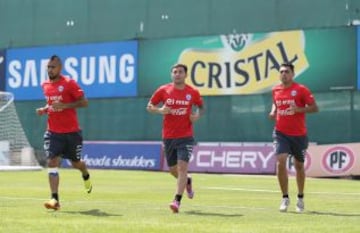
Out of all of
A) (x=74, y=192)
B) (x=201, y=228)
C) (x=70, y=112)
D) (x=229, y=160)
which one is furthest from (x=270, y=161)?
(x=201, y=228)

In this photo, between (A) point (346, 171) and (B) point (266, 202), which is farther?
(A) point (346, 171)

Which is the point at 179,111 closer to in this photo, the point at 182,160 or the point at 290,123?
the point at 182,160

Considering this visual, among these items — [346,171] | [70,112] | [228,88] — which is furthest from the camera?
[228,88]

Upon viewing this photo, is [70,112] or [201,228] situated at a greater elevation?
[70,112]

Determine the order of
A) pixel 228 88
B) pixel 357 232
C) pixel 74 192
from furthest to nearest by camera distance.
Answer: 1. pixel 228 88
2. pixel 74 192
3. pixel 357 232

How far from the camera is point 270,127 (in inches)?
1377

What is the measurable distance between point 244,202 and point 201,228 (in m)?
4.90

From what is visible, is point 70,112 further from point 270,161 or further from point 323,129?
point 323,129

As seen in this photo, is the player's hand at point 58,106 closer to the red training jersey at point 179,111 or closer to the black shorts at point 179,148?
the red training jersey at point 179,111

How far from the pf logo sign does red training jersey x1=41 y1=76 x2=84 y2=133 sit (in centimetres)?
1601

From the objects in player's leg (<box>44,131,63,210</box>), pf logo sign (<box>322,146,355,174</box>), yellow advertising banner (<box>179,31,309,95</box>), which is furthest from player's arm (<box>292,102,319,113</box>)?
yellow advertising banner (<box>179,31,309,95</box>)

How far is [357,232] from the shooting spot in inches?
400

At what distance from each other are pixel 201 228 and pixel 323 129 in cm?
2392

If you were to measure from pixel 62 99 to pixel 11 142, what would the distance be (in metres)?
20.9
